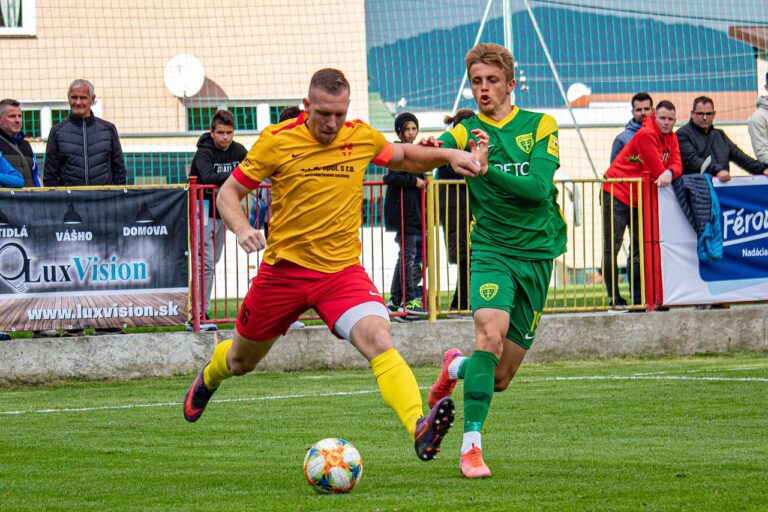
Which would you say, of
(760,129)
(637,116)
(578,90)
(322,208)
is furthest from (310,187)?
(578,90)

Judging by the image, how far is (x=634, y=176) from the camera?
13711 mm

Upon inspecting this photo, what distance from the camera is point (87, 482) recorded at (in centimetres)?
642

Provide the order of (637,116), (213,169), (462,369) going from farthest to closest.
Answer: (637,116)
(213,169)
(462,369)

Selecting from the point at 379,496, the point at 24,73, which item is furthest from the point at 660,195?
the point at 24,73

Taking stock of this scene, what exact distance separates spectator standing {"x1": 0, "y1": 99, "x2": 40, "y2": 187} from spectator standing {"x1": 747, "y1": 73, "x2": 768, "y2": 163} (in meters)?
7.70

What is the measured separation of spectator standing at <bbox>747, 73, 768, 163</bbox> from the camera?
45.6ft

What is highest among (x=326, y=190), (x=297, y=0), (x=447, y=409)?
(x=297, y=0)

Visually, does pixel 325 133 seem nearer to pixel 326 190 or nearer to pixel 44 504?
pixel 326 190

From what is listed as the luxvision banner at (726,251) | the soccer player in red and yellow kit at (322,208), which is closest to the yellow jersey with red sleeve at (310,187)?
the soccer player in red and yellow kit at (322,208)

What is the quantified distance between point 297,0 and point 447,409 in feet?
72.0

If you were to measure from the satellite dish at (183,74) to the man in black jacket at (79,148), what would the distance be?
1296cm

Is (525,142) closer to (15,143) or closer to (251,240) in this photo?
(251,240)

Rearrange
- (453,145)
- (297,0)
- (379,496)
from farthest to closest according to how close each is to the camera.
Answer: (297,0) < (453,145) < (379,496)

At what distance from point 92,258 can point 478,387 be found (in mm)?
6087
